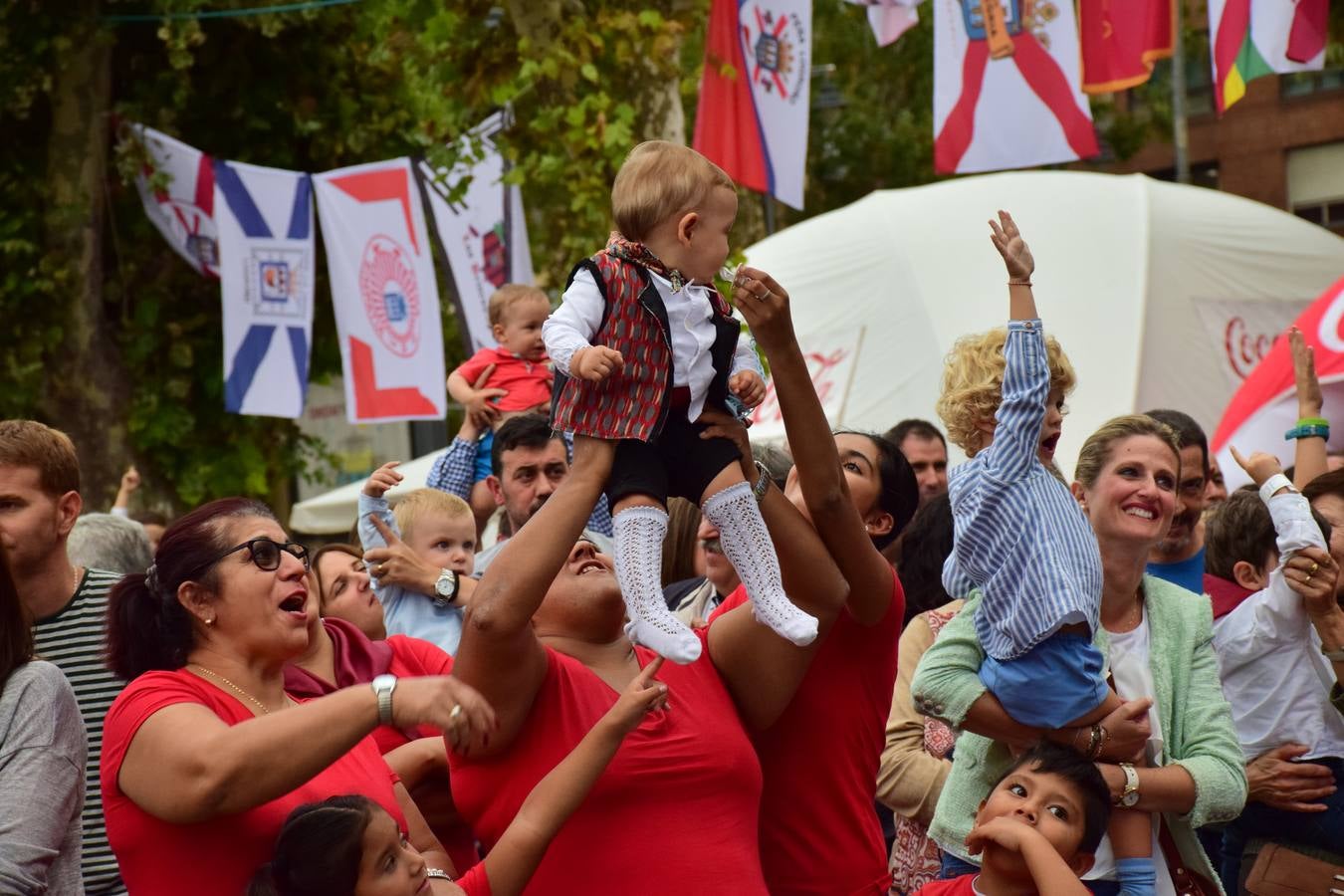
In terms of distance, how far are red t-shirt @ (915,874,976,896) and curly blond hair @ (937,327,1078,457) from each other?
101cm

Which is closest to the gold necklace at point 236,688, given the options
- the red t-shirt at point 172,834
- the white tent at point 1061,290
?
the red t-shirt at point 172,834

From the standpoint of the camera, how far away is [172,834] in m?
3.06

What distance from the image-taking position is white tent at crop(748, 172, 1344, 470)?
12156 millimetres

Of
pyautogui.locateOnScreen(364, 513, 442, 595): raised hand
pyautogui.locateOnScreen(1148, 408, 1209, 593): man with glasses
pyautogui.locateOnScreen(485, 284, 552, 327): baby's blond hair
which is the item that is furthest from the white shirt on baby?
pyautogui.locateOnScreen(485, 284, 552, 327): baby's blond hair

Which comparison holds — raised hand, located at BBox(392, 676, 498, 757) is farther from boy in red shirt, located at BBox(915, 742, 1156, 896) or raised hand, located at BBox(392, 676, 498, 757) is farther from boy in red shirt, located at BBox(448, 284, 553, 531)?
boy in red shirt, located at BBox(448, 284, 553, 531)

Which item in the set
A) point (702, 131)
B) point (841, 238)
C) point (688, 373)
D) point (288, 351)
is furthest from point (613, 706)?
point (841, 238)

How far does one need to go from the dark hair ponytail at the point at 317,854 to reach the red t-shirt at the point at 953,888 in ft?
4.32

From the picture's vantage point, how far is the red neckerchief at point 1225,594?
5203 millimetres

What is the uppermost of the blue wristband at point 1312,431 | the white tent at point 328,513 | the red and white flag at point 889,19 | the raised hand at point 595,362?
the red and white flag at point 889,19

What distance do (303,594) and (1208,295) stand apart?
10.5 m

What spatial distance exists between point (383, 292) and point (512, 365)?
4.10 meters

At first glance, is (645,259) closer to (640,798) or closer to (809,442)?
(809,442)

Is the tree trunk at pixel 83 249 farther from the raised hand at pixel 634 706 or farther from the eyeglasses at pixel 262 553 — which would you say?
the raised hand at pixel 634 706

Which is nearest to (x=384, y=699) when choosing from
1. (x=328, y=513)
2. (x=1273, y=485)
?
(x=1273, y=485)
